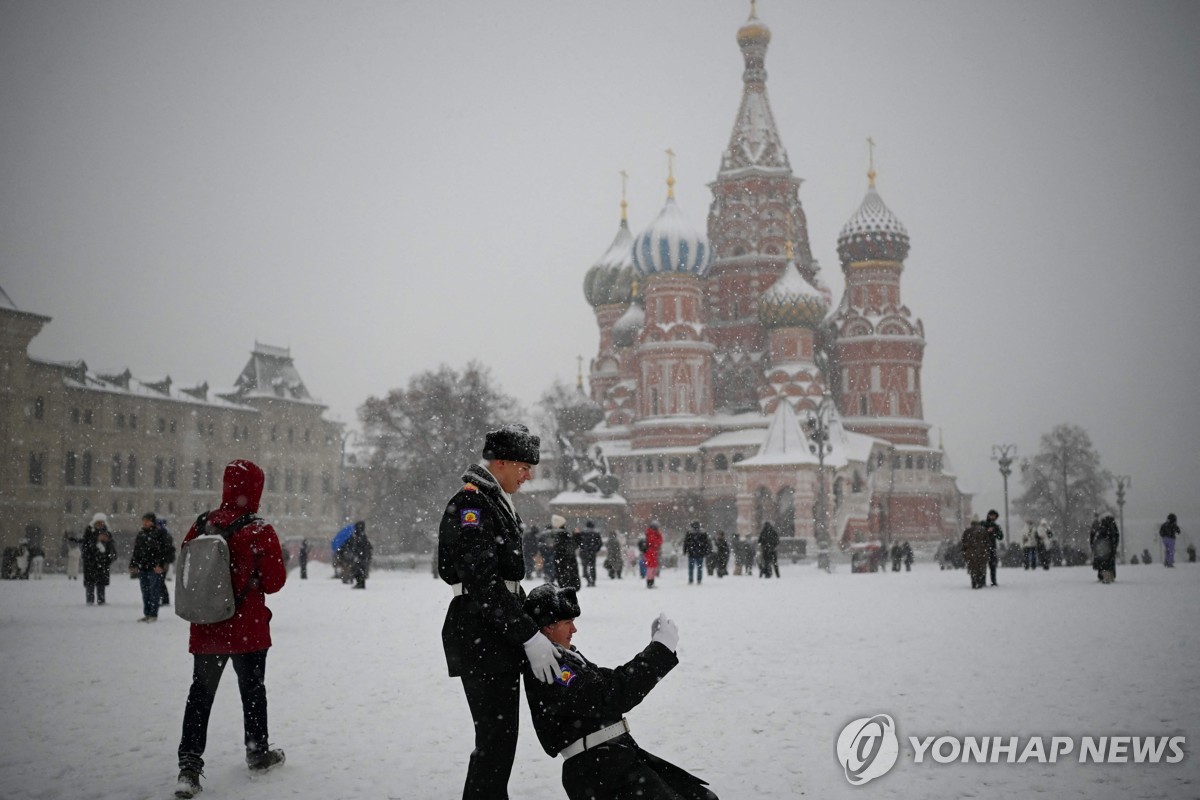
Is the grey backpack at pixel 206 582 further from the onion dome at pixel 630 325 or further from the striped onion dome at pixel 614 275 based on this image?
the striped onion dome at pixel 614 275

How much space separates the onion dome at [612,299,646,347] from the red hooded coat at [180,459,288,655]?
56455 millimetres

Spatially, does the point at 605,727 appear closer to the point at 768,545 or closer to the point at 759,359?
the point at 768,545

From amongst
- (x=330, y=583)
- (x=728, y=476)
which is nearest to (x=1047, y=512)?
(x=728, y=476)

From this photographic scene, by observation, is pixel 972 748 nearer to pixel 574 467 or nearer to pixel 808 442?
pixel 808 442

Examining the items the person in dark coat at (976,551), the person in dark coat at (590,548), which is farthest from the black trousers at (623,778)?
the person in dark coat at (590,548)

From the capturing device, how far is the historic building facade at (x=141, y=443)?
48.2m

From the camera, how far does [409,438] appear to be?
5019 cm

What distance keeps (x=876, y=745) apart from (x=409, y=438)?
148 feet

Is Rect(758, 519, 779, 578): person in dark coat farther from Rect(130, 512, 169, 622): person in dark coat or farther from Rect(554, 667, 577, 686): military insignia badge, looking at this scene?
Rect(554, 667, 577, 686): military insignia badge

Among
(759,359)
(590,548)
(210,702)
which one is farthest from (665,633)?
(759,359)

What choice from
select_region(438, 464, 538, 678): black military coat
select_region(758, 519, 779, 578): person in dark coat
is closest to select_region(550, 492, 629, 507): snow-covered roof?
select_region(758, 519, 779, 578): person in dark coat

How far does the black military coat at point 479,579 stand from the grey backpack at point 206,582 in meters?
1.57

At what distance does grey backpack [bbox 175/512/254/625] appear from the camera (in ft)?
17.3

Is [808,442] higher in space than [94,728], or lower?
higher
